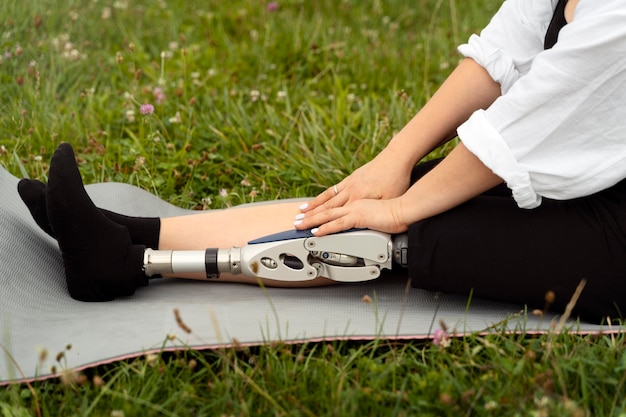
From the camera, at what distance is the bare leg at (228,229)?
1.93 metres

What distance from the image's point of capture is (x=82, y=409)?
1.44m

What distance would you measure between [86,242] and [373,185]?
26.2 inches

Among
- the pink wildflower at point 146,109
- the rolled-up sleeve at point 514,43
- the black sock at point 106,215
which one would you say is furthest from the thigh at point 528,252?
the pink wildflower at point 146,109

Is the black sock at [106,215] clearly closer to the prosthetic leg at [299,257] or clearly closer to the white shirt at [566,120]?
the prosthetic leg at [299,257]

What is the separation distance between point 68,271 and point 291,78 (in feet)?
5.72

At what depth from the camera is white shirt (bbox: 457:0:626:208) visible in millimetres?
1535

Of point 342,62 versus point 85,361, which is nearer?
point 85,361

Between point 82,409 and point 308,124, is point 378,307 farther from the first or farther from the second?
point 308,124

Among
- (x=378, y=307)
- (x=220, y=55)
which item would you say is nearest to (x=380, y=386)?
(x=378, y=307)

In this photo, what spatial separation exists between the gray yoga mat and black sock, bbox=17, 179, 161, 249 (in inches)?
3.7

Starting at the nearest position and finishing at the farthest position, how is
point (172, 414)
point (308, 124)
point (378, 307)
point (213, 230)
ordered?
1. point (172, 414)
2. point (378, 307)
3. point (213, 230)
4. point (308, 124)

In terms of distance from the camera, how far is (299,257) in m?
1.82

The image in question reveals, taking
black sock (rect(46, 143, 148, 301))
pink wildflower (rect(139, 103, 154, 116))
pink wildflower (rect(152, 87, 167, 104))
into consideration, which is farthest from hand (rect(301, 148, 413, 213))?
pink wildflower (rect(152, 87, 167, 104))

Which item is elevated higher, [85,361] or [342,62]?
[342,62]
